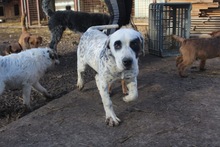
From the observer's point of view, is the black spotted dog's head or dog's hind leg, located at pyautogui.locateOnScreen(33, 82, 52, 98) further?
dog's hind leg, located at pyautogui.locateOnScreen(33, 82, 52, 98)

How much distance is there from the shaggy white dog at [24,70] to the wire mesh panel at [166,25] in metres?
3.40

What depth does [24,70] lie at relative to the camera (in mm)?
Result: 4141

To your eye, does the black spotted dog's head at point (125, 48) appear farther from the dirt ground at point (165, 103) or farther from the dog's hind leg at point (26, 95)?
the dog's hind leg at point (26, 95)

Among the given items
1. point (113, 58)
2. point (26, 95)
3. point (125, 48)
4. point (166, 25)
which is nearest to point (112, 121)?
point (113, 58)

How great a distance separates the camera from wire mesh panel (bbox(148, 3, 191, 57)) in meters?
7.11

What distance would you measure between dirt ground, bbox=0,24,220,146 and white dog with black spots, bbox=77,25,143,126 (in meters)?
0.34

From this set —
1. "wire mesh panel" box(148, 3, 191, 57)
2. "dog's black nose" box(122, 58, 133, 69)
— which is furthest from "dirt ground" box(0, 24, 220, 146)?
"wire mesh panel" box(148, 3, 191, 57)

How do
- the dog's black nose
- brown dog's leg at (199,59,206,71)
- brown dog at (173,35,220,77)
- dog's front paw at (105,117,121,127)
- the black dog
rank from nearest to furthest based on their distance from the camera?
1. the dog's black nose
2. dog's front paw at (105,117,121,127)
3. brown dog at (173,35,220,77)
4. brown dog's leg at (199,59,206,71)
5. the black dog

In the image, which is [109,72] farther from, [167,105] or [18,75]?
[18,75]

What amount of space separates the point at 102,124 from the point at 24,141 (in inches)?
34.2

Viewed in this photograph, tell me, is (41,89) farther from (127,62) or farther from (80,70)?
(127,62)

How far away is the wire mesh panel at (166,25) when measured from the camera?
7.11 m

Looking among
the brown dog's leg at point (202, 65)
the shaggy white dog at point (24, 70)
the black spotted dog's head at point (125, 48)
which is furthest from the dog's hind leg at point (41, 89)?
the brown dog's leg at point (202, 65)

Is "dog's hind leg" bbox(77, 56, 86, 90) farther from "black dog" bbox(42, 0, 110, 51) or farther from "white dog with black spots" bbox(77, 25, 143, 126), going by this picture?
"black dog" bbox(42, 0, 110, 51)
